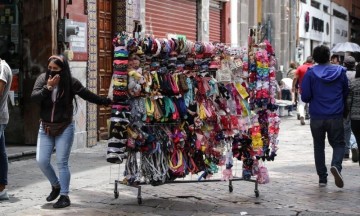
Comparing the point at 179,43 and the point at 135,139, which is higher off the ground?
the point at 179,43

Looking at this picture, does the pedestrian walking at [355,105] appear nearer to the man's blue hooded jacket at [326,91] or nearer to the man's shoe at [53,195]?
the man's blue hooded jacket at [326,91]

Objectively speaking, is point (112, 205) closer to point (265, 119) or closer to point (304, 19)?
point (265, 119)

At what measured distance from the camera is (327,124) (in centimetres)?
930

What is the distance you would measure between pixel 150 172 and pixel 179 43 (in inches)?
55.6

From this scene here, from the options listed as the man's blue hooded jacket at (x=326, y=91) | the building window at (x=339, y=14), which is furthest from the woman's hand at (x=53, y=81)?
the building window at (x=339, y=14)

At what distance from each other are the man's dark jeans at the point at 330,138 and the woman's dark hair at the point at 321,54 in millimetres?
736

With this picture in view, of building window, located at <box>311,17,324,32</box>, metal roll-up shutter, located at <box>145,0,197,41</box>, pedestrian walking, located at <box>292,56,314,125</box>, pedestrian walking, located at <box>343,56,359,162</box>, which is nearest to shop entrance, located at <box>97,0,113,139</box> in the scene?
metal roll-up shutter, located at <box>145,0,197,41</box>

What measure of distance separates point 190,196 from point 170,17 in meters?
9.97

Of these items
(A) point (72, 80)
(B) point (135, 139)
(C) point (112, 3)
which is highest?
(C) point (112, 3)

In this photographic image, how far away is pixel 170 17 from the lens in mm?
18234

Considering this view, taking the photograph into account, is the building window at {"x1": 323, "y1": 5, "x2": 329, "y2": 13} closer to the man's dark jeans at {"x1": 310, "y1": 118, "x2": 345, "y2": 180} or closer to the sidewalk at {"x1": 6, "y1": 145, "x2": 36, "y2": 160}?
the sidewalk at {"x1": 6, "y1": 145, "x2": 36, "y2": 160}

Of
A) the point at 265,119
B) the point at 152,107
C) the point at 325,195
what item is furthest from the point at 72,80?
the point at 325,195

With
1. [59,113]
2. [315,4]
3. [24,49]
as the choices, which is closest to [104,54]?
[24,49]

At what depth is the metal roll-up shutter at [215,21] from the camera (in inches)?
857
